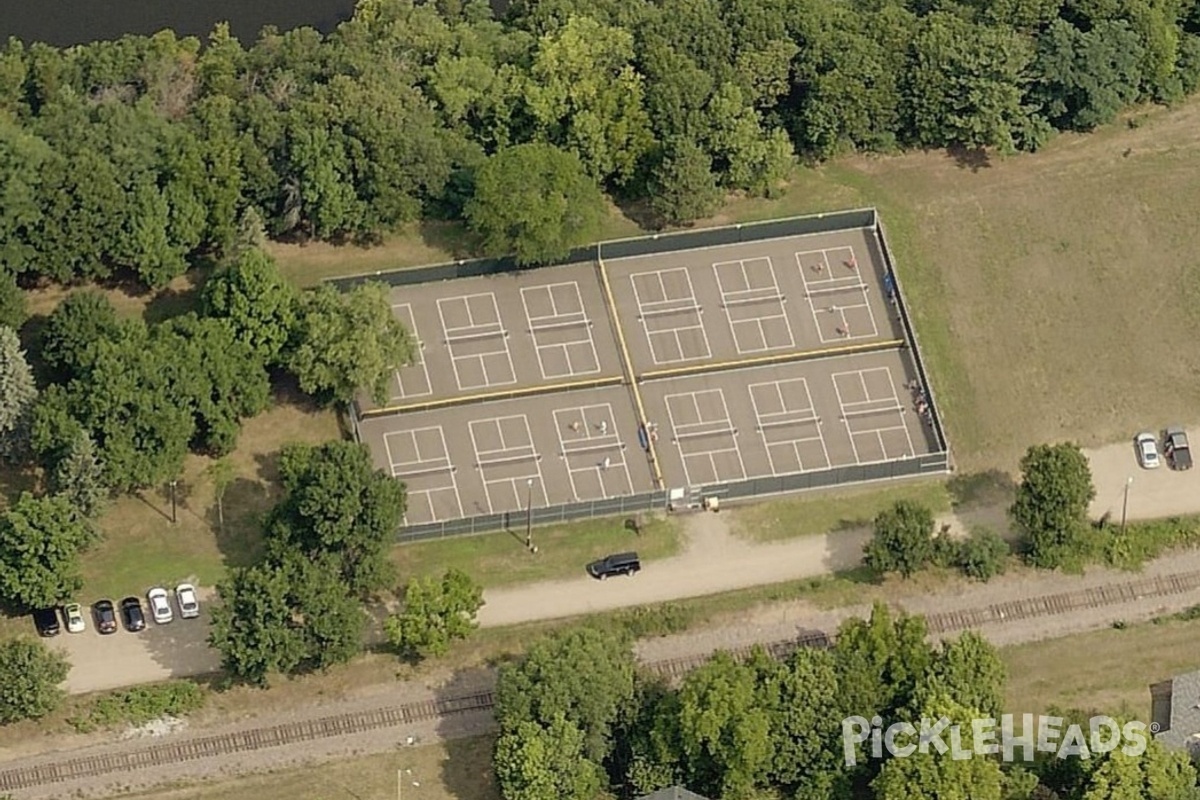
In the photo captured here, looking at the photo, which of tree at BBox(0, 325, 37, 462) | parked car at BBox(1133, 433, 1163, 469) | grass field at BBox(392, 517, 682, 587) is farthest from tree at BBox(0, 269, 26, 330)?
parked car at BBox(1133, 433, 1163, 469)

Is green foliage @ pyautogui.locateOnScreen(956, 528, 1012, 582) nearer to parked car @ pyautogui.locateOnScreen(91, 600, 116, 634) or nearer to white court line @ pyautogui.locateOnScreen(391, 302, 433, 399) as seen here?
white court line @ pyautogui.locateOnScreen(391, 302, 433, 399)

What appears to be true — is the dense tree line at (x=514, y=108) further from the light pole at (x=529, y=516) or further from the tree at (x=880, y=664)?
the tree at (x=880, y=664)

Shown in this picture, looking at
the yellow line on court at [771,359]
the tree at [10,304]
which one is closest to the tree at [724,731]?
the yellow line on court at [771,359]

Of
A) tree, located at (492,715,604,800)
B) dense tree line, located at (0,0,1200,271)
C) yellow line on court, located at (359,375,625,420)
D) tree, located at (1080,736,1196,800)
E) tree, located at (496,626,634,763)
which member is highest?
dense tree line, located at (0,0,1200,271)

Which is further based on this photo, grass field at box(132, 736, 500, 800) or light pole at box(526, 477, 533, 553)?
light pole at box(526, 477, 533, 553)

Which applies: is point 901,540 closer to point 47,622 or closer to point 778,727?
point 778,727

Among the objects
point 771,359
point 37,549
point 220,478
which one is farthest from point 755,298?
point 37,549
